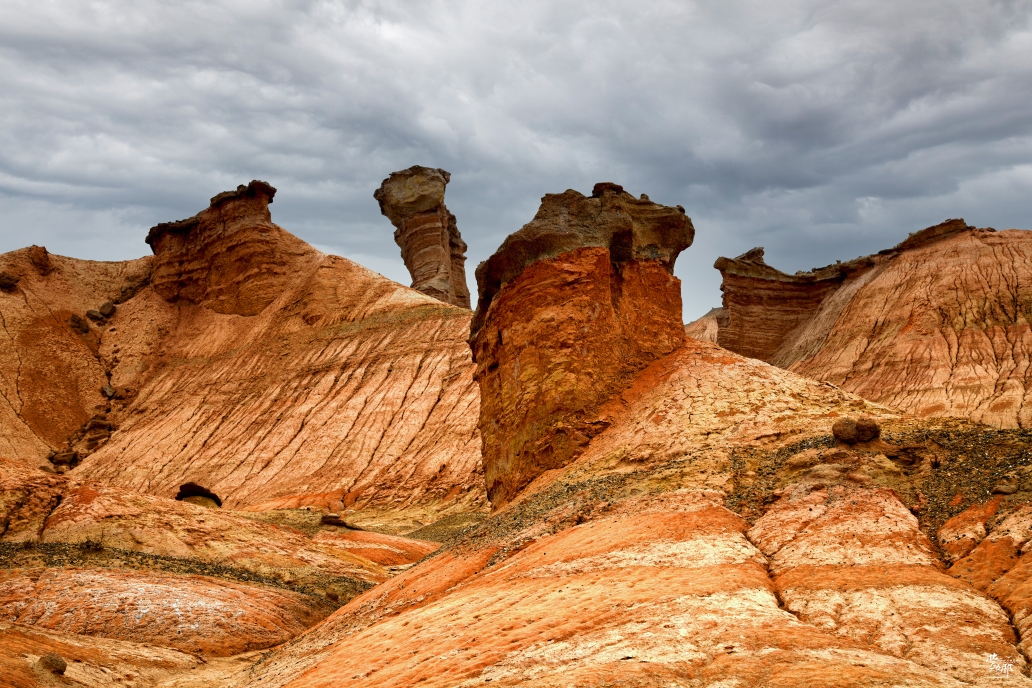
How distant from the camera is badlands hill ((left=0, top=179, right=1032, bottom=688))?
7703 millimetres

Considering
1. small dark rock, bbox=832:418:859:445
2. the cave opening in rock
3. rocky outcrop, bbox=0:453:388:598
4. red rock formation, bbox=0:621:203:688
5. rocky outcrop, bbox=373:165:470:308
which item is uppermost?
rocky outcrop, bbox=373:165:470:308

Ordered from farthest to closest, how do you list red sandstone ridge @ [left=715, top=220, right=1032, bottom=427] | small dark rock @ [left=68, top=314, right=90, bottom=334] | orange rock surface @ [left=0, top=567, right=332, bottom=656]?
small dark rock @ [left=68, top=314, right=90, bottom=334]
red sandstone ridge @ [left=715, top=220, right=1032, bottom=427]
orange rock surface @ [left=0, top=567, right=332, bottom=656]

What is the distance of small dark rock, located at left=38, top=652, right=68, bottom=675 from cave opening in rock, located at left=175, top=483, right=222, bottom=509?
806 inches

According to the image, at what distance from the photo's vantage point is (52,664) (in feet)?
34.6

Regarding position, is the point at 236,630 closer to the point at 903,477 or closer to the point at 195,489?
the point at 903,477

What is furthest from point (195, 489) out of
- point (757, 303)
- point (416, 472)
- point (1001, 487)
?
point (757, 303)

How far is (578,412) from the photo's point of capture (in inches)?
721

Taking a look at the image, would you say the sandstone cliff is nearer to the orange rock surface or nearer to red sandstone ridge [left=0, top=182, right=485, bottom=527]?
the orange rock surface

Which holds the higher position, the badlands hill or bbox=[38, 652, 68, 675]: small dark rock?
the badlands hill

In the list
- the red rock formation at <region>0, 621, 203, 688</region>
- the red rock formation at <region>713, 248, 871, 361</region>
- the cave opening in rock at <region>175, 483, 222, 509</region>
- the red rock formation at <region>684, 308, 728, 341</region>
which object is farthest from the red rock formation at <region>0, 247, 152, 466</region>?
the red rock formation at <region>684, 308, 728, 341</region>

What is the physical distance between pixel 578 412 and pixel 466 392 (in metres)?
22.2

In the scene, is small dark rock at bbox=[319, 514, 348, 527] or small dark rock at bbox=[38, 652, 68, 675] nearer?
small dark rock at bbox=[38, 652, 68, 675]

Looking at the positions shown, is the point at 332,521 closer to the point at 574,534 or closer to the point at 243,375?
the point at 574,534

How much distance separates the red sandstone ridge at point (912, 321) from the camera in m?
33.8
